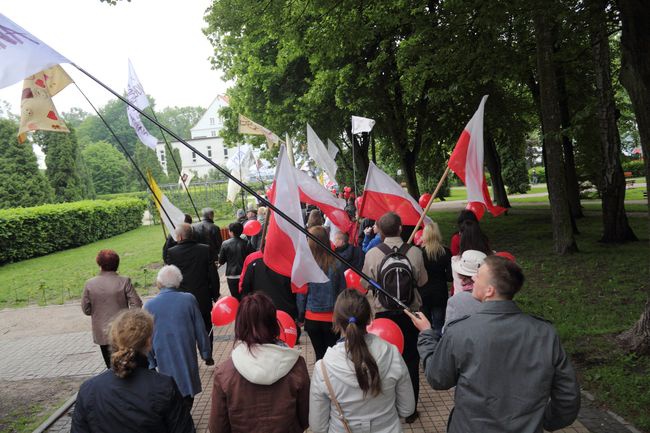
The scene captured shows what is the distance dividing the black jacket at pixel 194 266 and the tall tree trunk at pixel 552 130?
7.93 meters

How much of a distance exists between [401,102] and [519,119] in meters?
5.81

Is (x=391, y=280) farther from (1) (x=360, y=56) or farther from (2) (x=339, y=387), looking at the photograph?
(1) (x=360, y=56)

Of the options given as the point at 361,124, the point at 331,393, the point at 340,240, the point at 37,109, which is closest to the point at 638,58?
the point at 340,240

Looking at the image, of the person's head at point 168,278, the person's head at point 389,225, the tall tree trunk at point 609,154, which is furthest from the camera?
the tall tree trunk at point 609,154

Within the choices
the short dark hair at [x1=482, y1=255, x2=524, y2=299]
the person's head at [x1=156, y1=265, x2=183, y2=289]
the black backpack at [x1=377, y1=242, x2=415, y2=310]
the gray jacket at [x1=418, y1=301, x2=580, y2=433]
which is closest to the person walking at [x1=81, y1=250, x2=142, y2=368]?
the person's head at [x1=156, y1=265, x2=183, y2=289]

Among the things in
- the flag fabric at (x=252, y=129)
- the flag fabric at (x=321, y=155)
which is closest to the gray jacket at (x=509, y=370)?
the flag fabric at (x=321, y=155)

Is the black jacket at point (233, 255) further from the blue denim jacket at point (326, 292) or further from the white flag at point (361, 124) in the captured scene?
the white flag at point (361, 124)

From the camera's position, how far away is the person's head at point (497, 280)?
2.50m

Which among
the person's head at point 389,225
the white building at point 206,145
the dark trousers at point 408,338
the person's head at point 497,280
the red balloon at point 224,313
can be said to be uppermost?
the white building at point 206,145

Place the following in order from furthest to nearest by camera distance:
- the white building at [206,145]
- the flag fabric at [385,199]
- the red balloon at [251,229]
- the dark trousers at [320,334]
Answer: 1. the white building at [206,145]
2. the red balloon at [251,229]
3. the flag fabric at [385,199]
4. the dark trousers at [320,334]

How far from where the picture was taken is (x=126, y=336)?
2.62 m

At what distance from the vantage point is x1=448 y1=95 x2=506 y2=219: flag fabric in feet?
17.1

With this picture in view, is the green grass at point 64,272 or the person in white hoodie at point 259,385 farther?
the green grass at point 64,272

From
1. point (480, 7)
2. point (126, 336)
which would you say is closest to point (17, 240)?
point (480, 7)
